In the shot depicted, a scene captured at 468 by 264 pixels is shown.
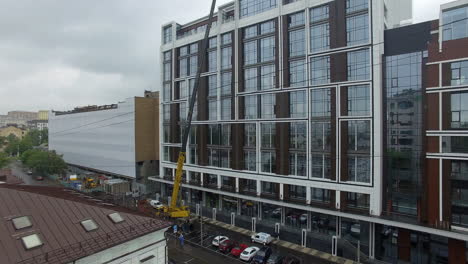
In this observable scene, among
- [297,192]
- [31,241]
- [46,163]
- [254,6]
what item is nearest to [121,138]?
[46,163]

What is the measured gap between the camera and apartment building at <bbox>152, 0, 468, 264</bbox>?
86.9ft

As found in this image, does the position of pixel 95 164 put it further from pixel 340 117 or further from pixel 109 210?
pixel 340 117

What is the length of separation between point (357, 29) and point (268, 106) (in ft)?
48.0

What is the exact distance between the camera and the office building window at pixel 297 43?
35.2 meters

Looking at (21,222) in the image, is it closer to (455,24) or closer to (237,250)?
(237,250)

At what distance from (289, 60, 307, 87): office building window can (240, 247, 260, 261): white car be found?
21324 millimetres

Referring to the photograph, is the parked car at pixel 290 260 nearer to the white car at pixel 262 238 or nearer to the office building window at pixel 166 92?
the white car at pixel 262 238

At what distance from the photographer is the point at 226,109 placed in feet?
142

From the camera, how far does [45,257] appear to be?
1322 cm

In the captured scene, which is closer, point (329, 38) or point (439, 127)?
point (439, 127)

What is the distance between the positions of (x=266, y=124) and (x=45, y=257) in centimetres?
2978

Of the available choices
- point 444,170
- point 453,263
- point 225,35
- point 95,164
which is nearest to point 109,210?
point 444,170

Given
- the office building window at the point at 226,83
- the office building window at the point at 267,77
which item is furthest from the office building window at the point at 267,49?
the office building window at the point at 226,83

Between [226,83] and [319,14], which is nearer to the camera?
[319,14]
